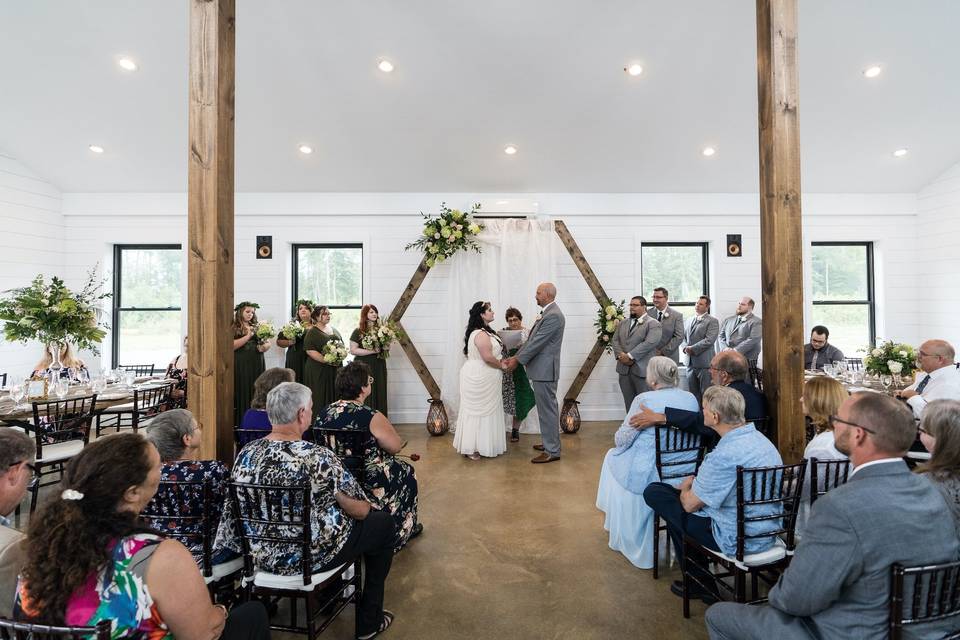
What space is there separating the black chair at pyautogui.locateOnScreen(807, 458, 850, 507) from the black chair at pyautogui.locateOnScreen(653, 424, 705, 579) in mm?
587

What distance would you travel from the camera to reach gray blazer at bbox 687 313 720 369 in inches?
251

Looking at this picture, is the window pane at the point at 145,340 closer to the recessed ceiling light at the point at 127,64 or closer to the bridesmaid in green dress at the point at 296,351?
the bridesmaid in green dress at the point at 296,351

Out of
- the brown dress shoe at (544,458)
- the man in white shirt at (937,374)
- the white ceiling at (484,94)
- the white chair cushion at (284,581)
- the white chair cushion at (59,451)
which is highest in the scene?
the white ceiling at (484,94)

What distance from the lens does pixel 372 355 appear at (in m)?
6.10

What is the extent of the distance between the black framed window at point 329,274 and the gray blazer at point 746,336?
206 inches

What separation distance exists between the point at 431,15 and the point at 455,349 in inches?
151

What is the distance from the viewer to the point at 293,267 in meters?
7.12

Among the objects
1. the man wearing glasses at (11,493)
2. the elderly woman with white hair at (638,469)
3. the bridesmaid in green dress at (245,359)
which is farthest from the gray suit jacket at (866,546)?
the bridesmaid in green dress at (245,359)

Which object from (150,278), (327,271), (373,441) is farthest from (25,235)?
(373,441)

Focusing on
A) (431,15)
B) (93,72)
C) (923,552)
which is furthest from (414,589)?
(93,72)

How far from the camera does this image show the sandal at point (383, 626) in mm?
2260

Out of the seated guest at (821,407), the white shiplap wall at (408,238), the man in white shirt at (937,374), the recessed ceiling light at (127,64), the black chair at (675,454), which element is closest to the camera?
the seated guest at (821,407)

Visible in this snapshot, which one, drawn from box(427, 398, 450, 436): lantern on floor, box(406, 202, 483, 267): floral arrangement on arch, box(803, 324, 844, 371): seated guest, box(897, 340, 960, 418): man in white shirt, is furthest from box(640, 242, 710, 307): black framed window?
box(897, 340, 960, 418): man in white shirt

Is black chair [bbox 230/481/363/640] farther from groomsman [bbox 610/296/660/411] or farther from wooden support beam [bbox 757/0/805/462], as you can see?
groomsman [bbox 610/296/660/411]
